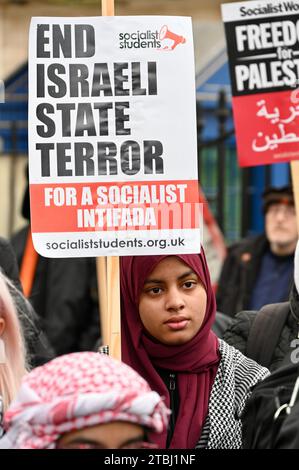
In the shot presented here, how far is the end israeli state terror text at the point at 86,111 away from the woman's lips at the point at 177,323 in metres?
0.51

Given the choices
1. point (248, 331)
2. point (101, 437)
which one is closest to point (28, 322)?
point (248, 331)

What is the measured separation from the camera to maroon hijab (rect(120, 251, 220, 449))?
15.5 ft

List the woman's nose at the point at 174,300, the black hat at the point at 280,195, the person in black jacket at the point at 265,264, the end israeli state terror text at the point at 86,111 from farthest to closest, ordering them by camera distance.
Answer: the black hat at the point at 280,195 → the person in black jacket at the point at 265,264 → the end israeli state terror text at the point at 86,111 → the woman's nose at the point at 174,300

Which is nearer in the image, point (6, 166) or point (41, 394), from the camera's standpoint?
point (41, 394)

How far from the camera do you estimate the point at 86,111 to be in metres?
4.82

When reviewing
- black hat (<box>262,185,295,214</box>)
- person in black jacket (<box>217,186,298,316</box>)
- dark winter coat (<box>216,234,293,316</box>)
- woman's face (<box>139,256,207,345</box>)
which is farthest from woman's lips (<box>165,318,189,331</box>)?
black hat (<box>262,185,295,214</box>)

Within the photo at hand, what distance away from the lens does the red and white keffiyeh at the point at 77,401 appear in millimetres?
3381

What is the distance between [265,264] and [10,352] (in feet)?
14.5

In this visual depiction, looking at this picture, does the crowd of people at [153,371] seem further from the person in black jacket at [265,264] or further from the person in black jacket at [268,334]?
the person in black jacket at [265,264]

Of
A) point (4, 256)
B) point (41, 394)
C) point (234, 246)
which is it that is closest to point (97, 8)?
point (234, 246)

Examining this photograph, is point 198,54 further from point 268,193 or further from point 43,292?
point 43,292

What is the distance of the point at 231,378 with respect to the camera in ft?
15.6

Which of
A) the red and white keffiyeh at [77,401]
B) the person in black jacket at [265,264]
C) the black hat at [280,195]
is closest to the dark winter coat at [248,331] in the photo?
the red and white keffiyeh at [77,401]

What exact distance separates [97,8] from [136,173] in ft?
23.7
